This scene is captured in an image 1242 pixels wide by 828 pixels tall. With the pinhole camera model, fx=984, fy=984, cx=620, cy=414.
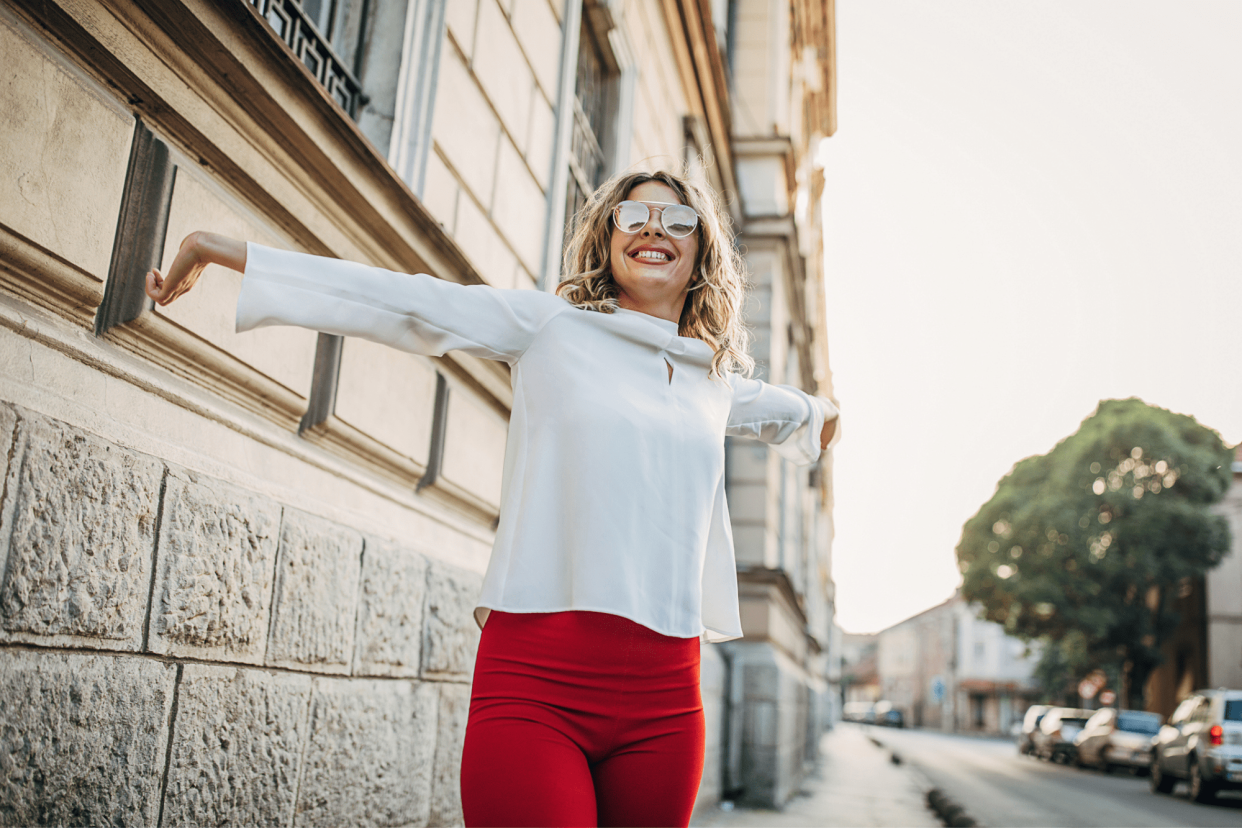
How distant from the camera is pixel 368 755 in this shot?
3262 millimetres

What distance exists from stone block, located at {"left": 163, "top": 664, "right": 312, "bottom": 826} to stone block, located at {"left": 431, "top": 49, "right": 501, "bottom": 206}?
2308 millimetres

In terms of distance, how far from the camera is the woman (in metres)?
1.59

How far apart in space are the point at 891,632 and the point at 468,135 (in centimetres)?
9033

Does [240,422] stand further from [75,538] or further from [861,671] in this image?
[861,671]

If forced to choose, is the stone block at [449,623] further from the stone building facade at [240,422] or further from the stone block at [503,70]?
the stone block at [503,70]

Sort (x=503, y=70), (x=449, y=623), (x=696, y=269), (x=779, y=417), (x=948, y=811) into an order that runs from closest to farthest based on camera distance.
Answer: (x=696, y=269), (x=779, y=417), (x=449, y=623), (x=503, y=70), (x=948, y=811)

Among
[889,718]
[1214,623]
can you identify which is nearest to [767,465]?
[1214,623]

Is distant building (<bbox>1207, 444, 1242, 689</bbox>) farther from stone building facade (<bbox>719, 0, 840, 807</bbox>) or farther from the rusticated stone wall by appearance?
the rusticated stone wall

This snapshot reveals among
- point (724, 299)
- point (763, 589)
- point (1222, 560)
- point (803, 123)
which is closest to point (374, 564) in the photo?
point (724, 299)

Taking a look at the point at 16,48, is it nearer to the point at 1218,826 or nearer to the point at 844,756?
the point at 1218,826

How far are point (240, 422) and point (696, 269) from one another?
1.35 meters

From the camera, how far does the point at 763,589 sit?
1027 cm

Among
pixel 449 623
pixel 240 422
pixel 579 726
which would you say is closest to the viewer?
pixel 579 726

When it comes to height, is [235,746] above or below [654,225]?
below
